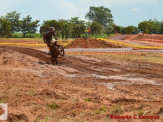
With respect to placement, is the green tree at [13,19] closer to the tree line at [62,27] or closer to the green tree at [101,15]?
the tree line at [62,27]

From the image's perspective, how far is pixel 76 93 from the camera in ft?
30.4

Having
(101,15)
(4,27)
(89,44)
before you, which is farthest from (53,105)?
(101,15)

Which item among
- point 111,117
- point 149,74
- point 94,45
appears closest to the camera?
point 111,117

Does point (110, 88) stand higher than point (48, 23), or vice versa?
point (48, 23)

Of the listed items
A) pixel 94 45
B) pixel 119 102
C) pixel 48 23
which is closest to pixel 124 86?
pixel 119 102

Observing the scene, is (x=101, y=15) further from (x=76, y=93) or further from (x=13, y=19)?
(x=76, y=93)

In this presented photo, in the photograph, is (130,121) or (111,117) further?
(111,117)

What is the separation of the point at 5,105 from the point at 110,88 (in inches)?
181

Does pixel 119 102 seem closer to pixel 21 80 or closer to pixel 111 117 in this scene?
pixel 111 117

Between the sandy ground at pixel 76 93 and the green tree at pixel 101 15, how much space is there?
119 metres

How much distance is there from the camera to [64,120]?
6.37 metres

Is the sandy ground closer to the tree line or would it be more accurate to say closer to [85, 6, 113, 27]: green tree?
the tree line

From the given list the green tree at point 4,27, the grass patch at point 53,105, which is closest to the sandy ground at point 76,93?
the grass patch at point 53,105

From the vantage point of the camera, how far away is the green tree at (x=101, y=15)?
13238 centimetres
